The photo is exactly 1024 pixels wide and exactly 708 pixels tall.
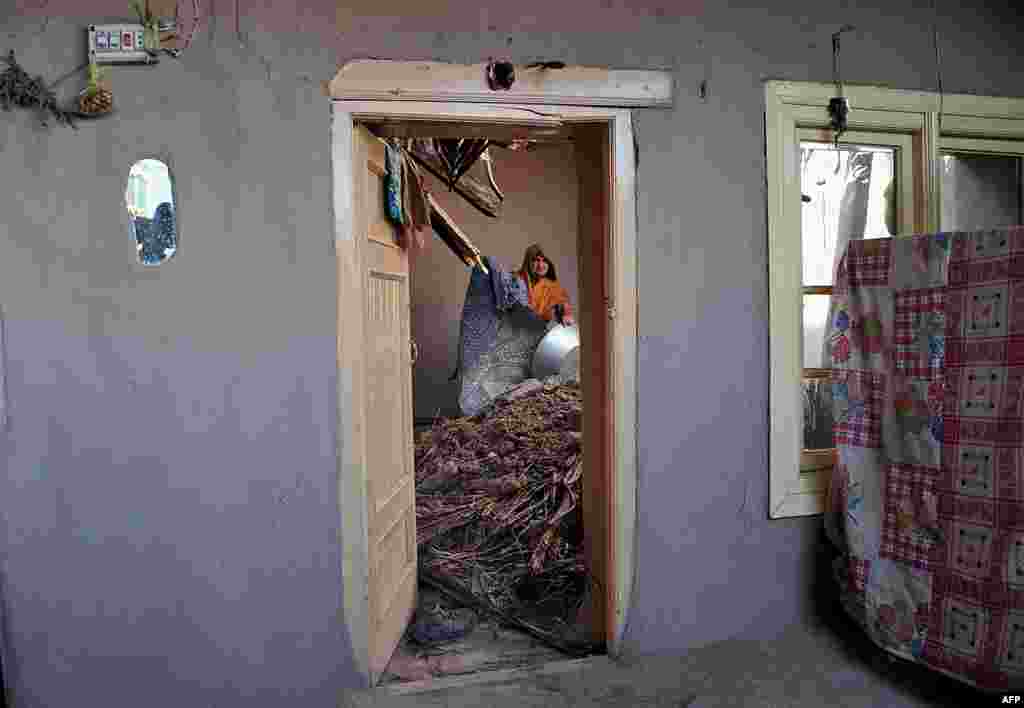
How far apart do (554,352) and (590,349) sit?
11.8 ft

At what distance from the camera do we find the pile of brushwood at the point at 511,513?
11.4 ft

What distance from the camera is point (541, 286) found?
23.3 feet

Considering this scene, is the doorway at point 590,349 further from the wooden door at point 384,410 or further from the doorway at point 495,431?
the doorway at point 495,431

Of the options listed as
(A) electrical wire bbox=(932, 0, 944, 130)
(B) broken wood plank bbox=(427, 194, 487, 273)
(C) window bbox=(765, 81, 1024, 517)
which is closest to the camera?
(C) window bbox=(765, 81, 1024, 517)

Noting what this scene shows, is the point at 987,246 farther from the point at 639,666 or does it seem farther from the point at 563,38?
the point at 639,666

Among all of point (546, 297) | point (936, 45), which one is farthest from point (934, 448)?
point (546, 297)

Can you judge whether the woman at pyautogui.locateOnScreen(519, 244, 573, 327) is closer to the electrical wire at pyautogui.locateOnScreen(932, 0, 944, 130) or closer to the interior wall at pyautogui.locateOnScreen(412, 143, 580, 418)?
the interior wall at pyautogui.locateOnScreen(412, 143, 580, 418)

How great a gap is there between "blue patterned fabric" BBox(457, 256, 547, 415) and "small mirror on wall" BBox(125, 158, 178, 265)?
4.31 metres

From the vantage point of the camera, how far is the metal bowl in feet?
21.4

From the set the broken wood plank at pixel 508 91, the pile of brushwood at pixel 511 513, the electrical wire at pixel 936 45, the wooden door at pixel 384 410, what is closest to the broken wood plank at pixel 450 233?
the pile of brushwood at pixel 511 513

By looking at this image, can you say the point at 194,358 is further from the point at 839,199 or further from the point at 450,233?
the point at 450,233

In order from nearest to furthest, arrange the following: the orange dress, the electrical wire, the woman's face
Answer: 1. the electrical wire
2. the orange dress
3. the woman's face

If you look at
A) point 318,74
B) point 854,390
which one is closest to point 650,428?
point 854,390

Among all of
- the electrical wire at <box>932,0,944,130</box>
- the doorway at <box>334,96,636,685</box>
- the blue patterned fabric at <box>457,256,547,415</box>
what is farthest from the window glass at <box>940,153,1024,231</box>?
the blue patterned fabric at <box>457,256,547,415</box>
